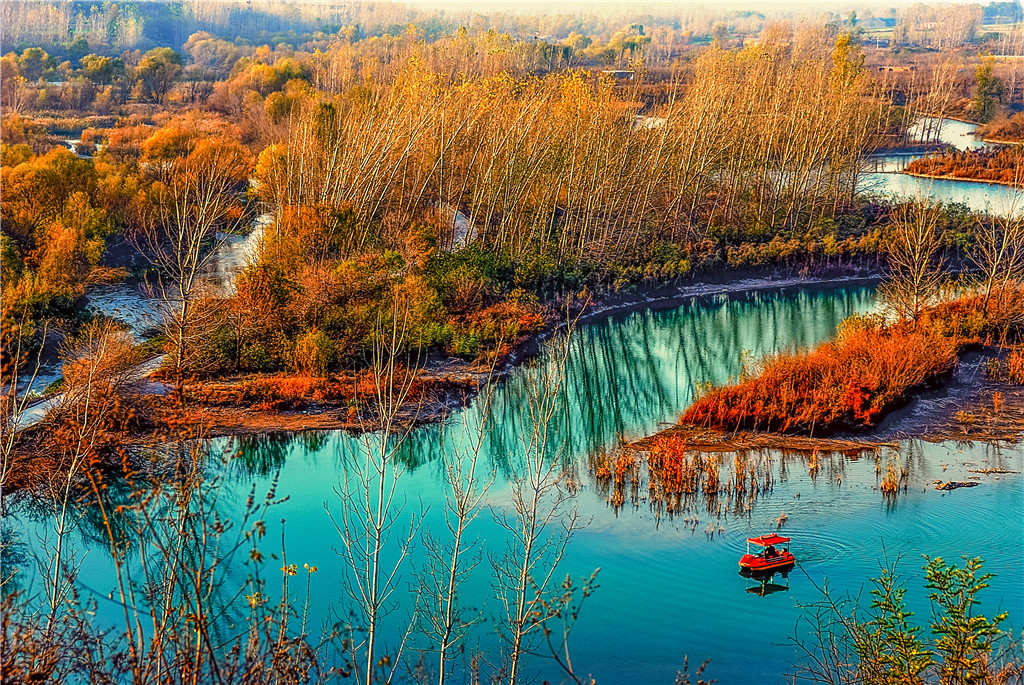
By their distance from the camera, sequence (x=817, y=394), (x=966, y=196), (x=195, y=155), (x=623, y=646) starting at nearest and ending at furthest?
(x=623, y=646), (x=817, y=394), (x=195, y=155), (x=966, y=196)

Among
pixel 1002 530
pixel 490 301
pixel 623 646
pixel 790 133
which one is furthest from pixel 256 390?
pixel 790 133

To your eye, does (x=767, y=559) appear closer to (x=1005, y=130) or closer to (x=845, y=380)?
(x=845, y=380)

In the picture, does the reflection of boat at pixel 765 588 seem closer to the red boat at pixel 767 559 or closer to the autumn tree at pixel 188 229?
the red boat at pixel 767 559

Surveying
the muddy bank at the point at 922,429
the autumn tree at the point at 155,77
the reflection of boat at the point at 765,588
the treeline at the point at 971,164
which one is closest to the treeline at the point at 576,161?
the muddy bank at the point at 922,429

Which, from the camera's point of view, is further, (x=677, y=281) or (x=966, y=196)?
(x=966, y=196)

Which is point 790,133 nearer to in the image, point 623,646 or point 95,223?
point 95,223

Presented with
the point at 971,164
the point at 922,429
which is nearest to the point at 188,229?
the point at 922,429
